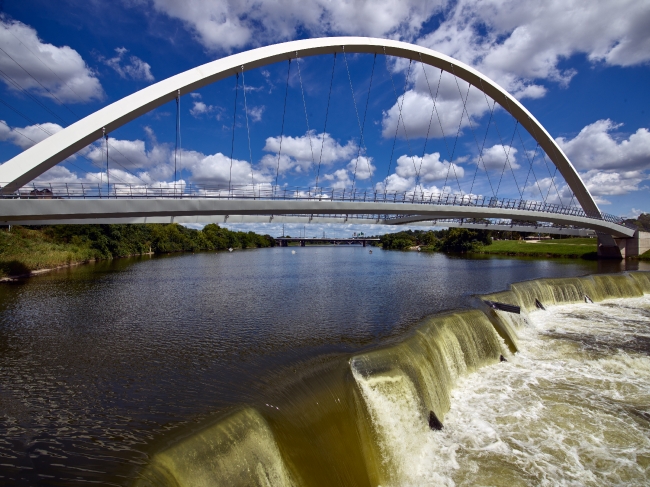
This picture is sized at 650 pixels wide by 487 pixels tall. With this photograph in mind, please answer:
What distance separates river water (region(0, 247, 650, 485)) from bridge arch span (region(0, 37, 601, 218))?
6.03 m

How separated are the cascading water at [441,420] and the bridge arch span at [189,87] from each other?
14.7m

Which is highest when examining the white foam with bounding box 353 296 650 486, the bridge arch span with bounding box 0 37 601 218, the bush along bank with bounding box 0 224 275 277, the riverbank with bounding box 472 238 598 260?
the bridge arch span with bounding box 0 37 601 218

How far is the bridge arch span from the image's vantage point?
575 inches

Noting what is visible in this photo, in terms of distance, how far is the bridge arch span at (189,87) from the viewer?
47.9 ft

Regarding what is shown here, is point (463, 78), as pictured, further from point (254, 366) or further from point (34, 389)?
point (34, 389)

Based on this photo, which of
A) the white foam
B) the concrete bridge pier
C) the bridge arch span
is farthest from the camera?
the concrete bridge pier

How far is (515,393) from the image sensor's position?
25.6ft

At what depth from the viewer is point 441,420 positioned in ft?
21.9

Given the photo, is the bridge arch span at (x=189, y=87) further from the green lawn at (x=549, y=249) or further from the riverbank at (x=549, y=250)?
the green lawn at (x=549, y=249)

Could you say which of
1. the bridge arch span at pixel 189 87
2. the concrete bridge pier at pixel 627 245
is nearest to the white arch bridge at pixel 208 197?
the bridge arch span at pixel 189 87

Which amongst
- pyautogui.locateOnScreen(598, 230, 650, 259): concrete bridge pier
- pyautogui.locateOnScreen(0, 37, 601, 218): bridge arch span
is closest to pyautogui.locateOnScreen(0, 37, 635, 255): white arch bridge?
pyautogui.locateOnScreen(0, 37, 601, 218): bridge arch span

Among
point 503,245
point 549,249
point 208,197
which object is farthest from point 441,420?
point 503,245

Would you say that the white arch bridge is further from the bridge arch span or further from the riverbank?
the riverbank

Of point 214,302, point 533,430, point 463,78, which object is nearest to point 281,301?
point 214,302
